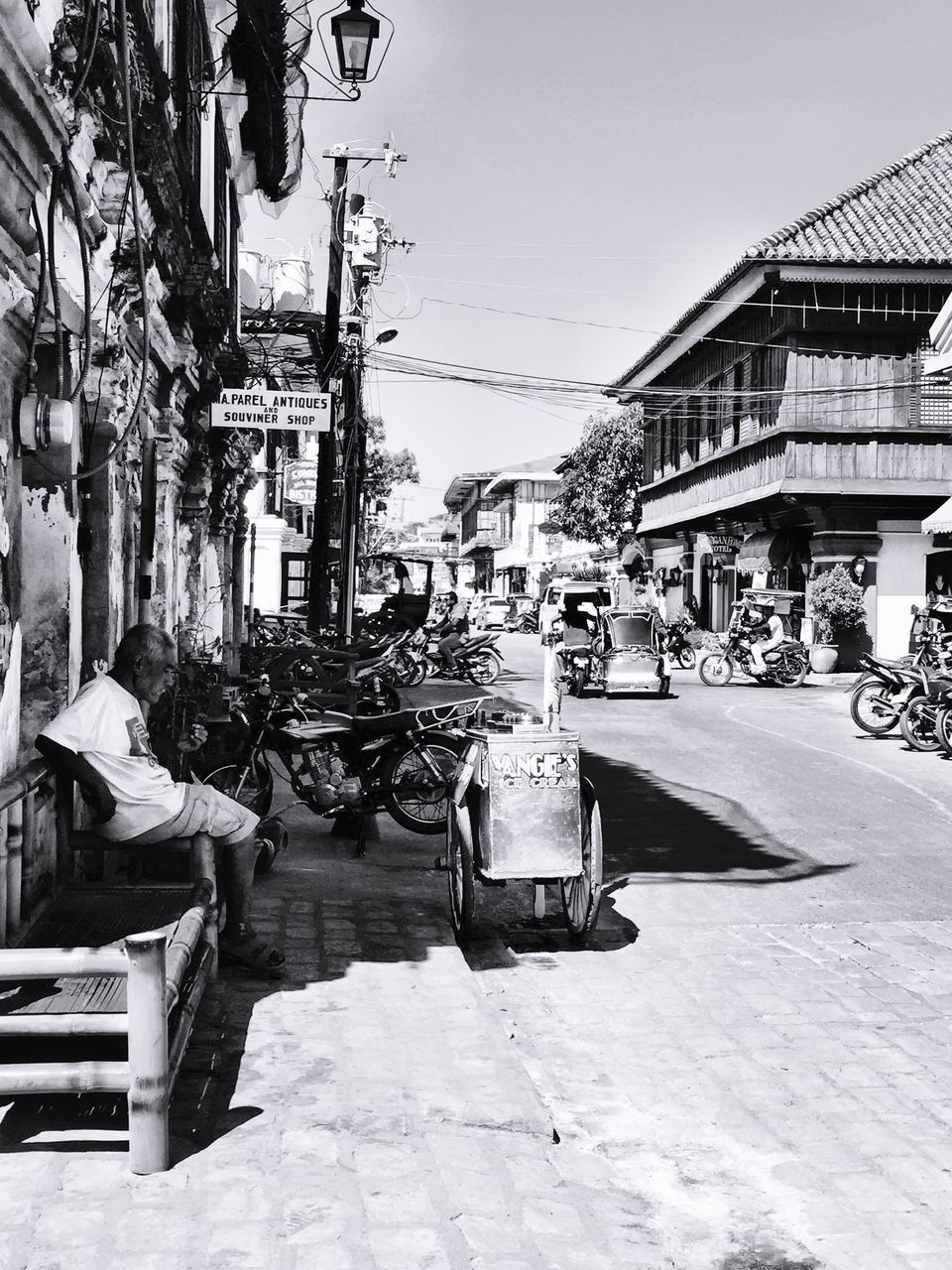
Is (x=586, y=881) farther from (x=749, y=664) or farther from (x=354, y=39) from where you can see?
(x=749, y=664)

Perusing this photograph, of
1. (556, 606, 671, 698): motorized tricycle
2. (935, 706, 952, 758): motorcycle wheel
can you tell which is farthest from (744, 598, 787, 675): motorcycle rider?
(935, 706, 952, 758): motorcycle wheel

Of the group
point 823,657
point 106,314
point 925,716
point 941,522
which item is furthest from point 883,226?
point 106,314

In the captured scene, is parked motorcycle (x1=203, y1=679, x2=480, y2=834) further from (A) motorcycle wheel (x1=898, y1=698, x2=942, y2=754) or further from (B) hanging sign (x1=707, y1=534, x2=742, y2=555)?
(B) hanging sign (x1=707, y1=534, x2=742, y2=555)

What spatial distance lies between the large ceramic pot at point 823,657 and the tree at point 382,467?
1758 centimetres

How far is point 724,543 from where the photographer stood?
31.8m

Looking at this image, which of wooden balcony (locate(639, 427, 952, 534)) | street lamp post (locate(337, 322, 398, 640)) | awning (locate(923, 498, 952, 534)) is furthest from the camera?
wooden balcony (locate(639, 427, 952, 534))

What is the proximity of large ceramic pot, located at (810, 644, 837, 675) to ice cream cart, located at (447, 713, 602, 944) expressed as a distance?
20.2 meters

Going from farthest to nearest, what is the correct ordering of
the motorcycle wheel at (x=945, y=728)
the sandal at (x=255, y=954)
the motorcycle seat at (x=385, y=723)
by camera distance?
the motorcycle wheel at (x=945, y=728) → the motorcycle seat at (x=385, y=723) → the sandal at (x=255, y=954)

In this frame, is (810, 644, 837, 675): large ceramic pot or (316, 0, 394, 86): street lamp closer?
(316, 0, 394, 86): street lamp

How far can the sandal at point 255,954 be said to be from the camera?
5590 mm

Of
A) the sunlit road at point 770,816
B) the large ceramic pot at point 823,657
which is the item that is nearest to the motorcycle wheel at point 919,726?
the sunlit road at point 770,816

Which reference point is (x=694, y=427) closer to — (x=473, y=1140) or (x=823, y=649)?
(x=823, y=649)

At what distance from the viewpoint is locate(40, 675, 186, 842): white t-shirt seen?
198 inches

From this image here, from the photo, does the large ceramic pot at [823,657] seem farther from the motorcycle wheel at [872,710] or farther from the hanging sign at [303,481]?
the hanging sign at [303,481]
